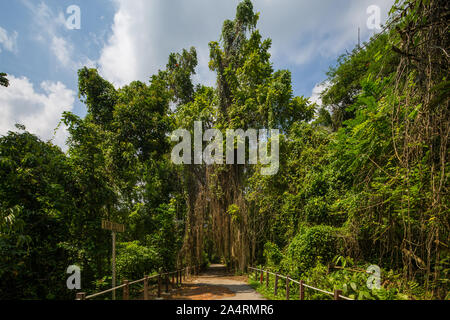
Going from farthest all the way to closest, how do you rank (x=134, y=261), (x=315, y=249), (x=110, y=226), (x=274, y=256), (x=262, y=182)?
(x=262, y=182)
(x=274, y=256)
(x=134, y=261)
(x=315, y=249)
(x=110, y=226)

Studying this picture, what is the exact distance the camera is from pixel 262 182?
12516 mm

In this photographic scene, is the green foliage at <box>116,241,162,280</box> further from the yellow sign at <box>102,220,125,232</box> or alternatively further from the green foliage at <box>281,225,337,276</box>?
the green foliage at <box>281,225,337,276</box>

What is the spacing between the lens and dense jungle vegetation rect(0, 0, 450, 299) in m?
3.74

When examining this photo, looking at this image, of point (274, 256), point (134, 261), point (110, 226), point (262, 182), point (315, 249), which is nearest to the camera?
point (110, 226)

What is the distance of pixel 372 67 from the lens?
4254 millimetres

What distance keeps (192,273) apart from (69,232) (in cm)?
998

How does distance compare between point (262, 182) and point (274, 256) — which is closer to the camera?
point (274, 256)

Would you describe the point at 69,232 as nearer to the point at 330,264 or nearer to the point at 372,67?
the point at 330,264

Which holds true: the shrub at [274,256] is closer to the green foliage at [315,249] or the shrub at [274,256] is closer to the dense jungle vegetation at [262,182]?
the dense jungle vegetation at [262,182]

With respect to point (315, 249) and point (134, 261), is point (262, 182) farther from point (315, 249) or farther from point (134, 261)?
point (134, 261)

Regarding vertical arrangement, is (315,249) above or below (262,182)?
below

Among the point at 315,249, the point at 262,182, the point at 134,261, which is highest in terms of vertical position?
the point at 262,182

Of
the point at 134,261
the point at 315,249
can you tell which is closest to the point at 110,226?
the point at 134,261
